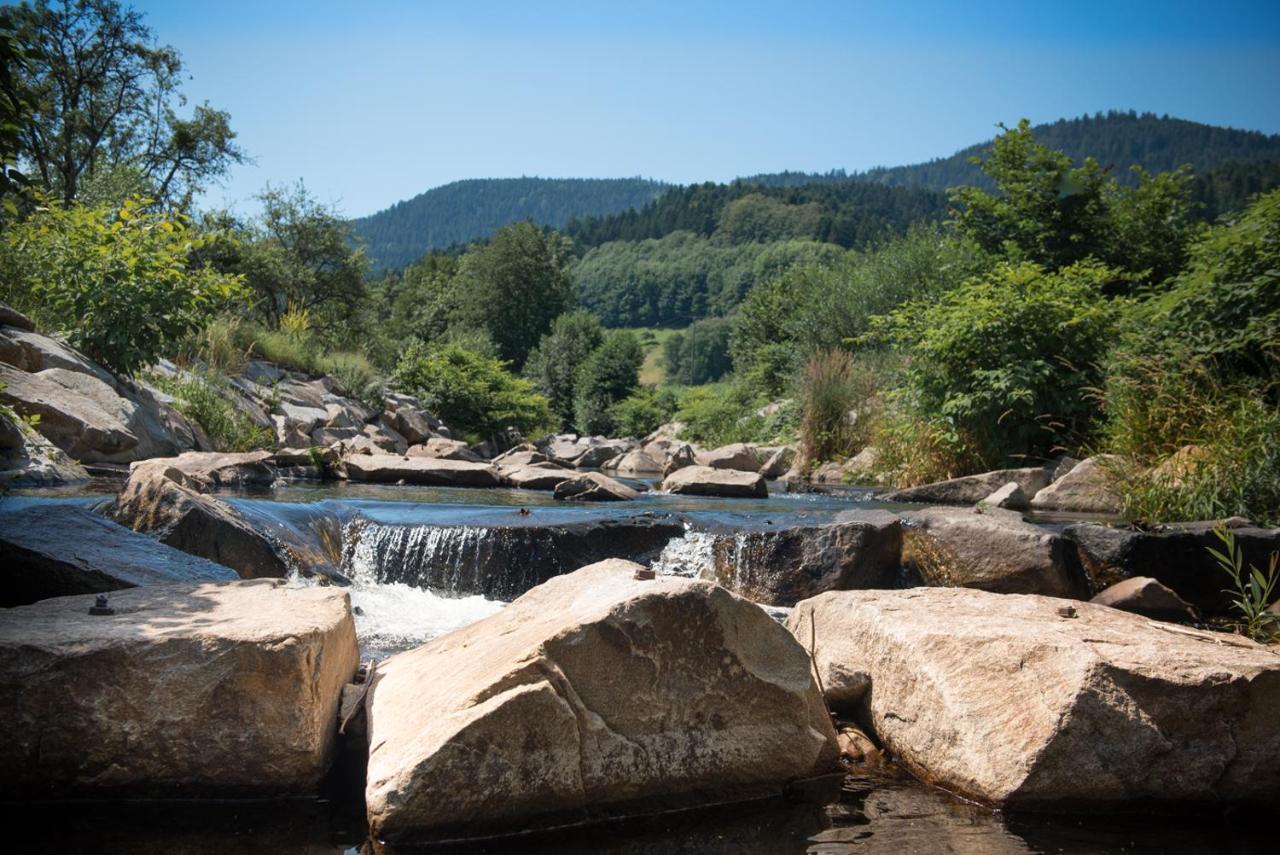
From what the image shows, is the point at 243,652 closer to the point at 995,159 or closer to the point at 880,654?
the point at 880,654

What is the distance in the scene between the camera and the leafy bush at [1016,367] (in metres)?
13.2

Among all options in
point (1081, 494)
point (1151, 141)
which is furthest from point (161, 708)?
point (1151, 141)

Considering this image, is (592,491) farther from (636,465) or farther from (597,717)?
(636,465)

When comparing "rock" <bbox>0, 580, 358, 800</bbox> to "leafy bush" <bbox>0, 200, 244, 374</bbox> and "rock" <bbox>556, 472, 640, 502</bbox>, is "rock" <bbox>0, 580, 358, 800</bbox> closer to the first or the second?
"leafy bush" <bbox>0, 200, 244, 374</bbox>

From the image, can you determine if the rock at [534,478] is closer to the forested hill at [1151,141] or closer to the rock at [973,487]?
the rock at [973,487]

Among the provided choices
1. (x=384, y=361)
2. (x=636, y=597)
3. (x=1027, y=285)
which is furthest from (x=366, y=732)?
(x=384, y=361)

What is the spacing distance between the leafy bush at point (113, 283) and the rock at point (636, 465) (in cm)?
1192

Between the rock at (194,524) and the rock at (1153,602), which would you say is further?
the rock at (1153,602)

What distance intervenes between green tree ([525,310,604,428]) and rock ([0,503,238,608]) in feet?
119

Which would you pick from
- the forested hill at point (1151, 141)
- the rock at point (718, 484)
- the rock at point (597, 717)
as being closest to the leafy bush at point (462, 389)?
the rock at point (718, 484)

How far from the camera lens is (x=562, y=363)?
140ft

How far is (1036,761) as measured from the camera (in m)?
3.44

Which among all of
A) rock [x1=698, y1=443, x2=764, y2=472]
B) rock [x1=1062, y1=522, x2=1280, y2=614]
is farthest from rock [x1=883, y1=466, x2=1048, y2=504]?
rock [x1=698, y1=443, x2=764, y2=472]

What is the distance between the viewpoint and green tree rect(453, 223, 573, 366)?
5428cm
